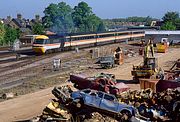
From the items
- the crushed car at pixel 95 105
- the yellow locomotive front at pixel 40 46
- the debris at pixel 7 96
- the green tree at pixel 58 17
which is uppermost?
the green tree at pixel 58 17

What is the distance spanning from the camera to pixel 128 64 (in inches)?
1925

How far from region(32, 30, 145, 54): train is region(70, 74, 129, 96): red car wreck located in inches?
1199

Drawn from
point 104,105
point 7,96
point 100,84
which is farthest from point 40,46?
point 104,105

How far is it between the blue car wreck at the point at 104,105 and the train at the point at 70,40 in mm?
37270

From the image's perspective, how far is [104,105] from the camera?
20.8 metres

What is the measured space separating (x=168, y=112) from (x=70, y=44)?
4391cm

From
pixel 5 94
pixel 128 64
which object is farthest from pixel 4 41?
pixel 5 94

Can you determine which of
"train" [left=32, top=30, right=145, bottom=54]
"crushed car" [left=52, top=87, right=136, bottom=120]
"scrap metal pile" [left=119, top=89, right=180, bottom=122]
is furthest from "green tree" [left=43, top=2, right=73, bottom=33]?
"crushed car" [left=52, top=87, right=136, bottom=120]

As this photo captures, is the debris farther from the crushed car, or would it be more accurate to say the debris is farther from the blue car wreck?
the blue car wreck

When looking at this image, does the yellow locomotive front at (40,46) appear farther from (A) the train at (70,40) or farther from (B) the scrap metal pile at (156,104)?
(B) the scrap metal pile at (156,104)

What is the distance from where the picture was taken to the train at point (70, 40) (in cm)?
5821

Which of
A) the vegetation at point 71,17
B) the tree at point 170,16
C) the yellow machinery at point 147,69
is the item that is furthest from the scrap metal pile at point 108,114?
the tree at point 170,16

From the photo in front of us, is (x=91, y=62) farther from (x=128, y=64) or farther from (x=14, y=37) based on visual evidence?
(x=14, y=37)

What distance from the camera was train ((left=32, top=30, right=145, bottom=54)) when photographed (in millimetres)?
58209
